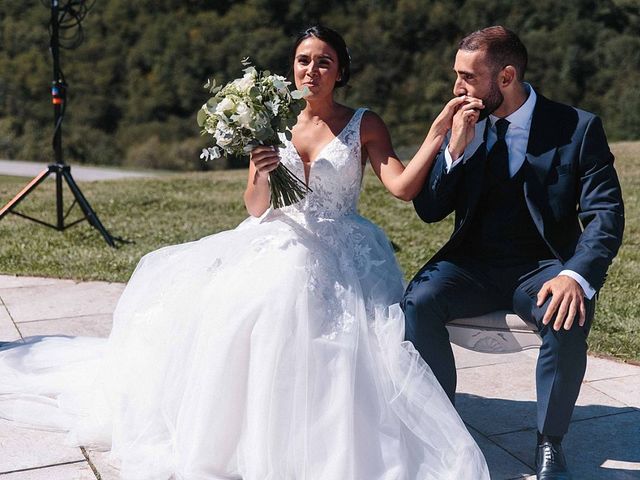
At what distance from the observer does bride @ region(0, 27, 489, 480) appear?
2.84 m

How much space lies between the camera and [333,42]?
3.49 m

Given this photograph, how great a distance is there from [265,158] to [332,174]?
1.15 feet

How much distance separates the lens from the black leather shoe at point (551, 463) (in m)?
2.96

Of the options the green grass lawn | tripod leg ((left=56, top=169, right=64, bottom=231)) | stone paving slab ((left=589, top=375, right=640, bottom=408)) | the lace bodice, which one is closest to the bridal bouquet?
the lace bodice

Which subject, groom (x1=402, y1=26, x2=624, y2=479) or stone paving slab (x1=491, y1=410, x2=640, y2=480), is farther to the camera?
stone paving slab (x1=491, y1=410, x2=640, y2=480)

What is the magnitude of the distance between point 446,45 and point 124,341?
32.0 m

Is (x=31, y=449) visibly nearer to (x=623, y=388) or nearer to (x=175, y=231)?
(x=623, y=388)

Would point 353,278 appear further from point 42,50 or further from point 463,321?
point 42,50

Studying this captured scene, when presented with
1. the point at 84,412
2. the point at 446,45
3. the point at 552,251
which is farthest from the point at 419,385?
the point at 446,45

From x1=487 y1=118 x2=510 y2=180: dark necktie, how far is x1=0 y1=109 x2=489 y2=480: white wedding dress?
53cm

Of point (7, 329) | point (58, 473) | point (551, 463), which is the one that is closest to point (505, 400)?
point (551, 463)

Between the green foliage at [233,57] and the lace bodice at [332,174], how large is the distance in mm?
26559

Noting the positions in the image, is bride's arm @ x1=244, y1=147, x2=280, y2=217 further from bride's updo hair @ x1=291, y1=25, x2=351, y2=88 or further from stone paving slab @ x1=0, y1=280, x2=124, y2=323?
stone paving slab @ x1=0, y1=280, x2=124, y2=323

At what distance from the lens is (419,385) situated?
295cm
